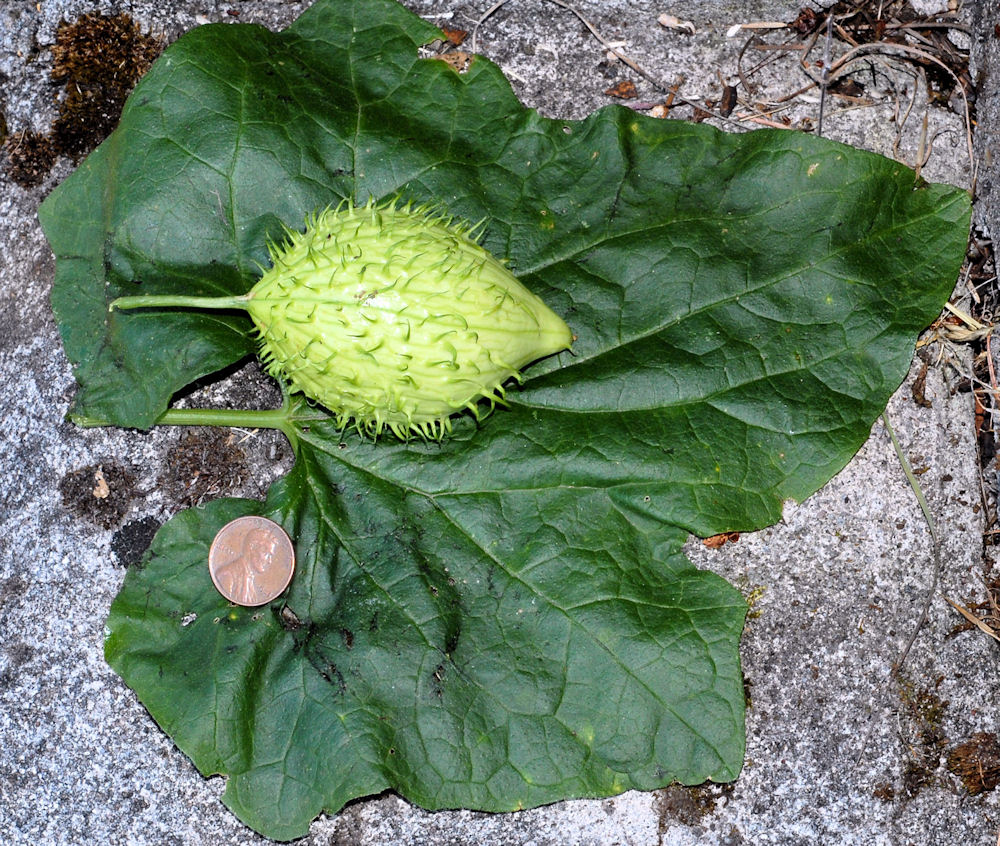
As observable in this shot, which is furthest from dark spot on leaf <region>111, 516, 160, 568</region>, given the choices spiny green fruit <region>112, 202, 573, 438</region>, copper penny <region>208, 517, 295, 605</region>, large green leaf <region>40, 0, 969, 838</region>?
spiny green fruit <region>112, 202, 573, 438</region>

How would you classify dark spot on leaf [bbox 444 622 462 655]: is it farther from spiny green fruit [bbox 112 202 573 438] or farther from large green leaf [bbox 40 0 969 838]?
spiny green fruit [bbox 112 202 573 438]

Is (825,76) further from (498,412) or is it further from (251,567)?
(251,567)

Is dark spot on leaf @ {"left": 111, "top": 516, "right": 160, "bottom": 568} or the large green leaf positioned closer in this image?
Result: the large green leaf

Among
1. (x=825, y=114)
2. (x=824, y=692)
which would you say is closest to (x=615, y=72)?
(x=825, y=114)

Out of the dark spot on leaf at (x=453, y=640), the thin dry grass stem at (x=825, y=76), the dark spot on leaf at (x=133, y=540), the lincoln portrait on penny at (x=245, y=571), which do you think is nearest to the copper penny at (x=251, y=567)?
the lincoln portrait on penny at (x=245, y=571)

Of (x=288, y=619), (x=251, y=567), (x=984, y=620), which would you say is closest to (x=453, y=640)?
(x=288, y=619)
